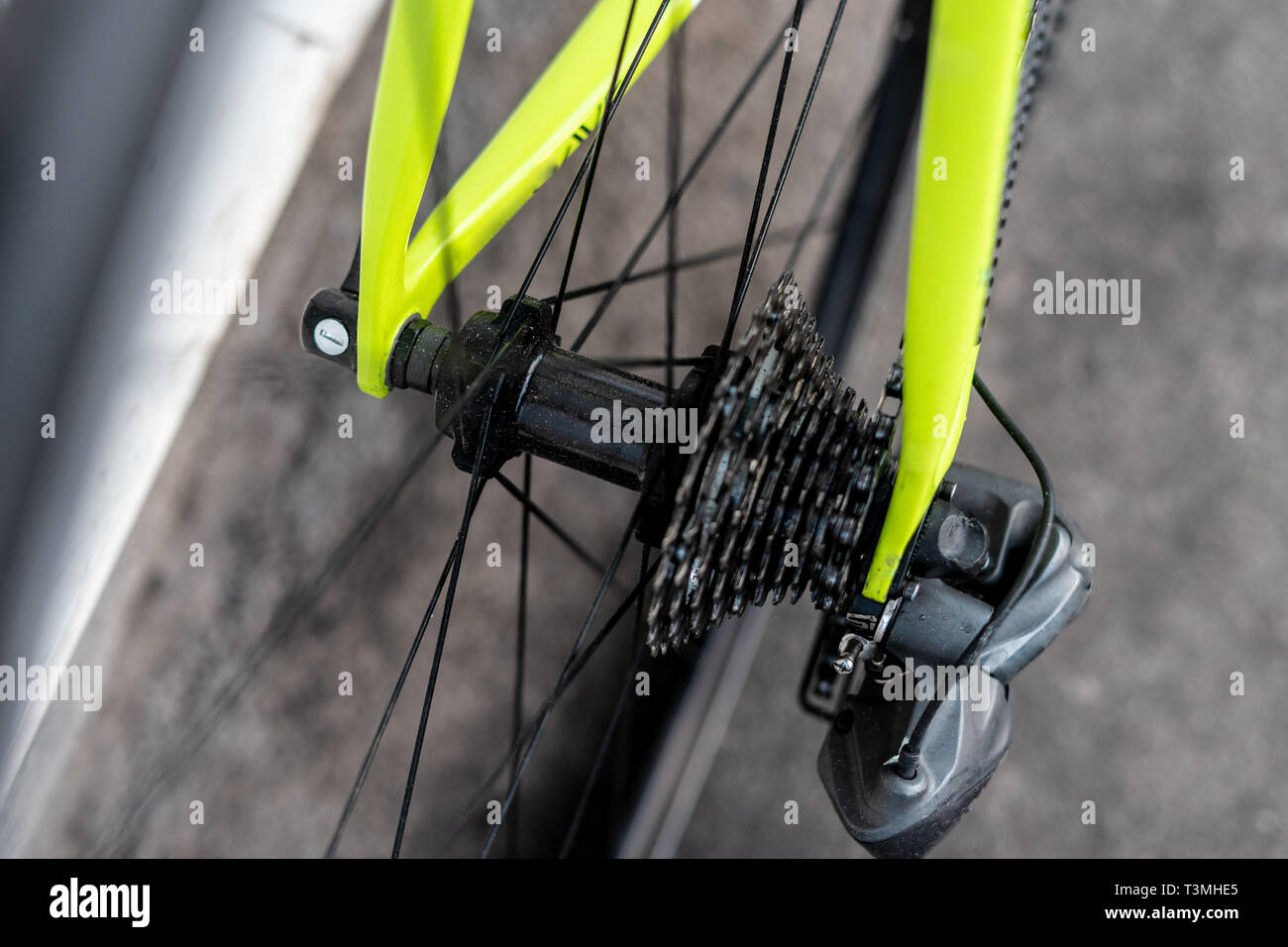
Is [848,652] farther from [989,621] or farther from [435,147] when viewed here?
[435,147]

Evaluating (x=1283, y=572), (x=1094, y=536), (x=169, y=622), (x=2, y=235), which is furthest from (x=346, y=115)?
(x=1283, y=572)

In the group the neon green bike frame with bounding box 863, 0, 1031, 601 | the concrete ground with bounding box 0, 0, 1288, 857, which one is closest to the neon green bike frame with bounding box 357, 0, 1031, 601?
the neon green bike frame with bounding box 863, 0, 1031, 601

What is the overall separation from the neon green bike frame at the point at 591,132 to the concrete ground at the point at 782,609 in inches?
11.8

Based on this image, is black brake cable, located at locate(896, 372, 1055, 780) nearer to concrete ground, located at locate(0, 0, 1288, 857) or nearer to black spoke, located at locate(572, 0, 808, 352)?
black spoke, located at locate(572, 0, 808, 352)

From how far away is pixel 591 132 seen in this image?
0.49 meters

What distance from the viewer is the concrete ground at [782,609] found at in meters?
0.69

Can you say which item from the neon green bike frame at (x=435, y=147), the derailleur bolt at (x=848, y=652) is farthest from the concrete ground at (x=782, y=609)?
the derailleur bolt at (x=848, y=652)

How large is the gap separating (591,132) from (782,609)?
484 mm

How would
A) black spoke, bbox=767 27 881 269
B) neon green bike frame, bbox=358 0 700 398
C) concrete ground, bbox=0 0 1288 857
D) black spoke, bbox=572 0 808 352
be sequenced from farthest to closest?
1. black spoke, bbox=767 27 881 269
2. concrete ground, bbox=0 0 1288 857
3. black spoke, bbox=572 0 808 352
4. neon green bike frame, bbox=358 0 700 398

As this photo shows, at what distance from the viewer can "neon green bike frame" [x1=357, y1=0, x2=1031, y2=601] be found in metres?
Result: 0.29

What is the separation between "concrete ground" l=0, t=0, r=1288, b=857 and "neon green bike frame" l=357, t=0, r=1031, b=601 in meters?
0.30

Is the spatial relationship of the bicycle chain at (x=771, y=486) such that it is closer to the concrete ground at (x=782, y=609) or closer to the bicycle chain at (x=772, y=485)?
the bicycle chain at (x=772, y=485)

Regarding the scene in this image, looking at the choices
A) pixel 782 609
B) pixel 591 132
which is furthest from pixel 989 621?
pixel 782 609
